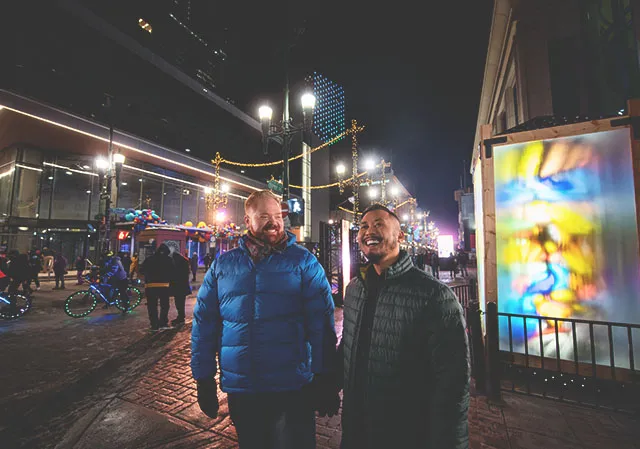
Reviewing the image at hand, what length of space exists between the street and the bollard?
0.24 metres

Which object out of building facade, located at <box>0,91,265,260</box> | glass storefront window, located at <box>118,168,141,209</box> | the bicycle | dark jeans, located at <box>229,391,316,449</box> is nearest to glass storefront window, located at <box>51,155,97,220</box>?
building facade, located at <box>0,91,265,260</box>

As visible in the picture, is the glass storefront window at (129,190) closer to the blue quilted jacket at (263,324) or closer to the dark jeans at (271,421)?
the blue quilted jacket at (263,324)

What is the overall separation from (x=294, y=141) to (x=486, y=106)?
49.7 ft

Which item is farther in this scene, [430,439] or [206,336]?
[206,336]

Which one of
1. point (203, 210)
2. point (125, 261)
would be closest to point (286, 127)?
point (125, 261)

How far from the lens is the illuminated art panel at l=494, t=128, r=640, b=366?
162 inches

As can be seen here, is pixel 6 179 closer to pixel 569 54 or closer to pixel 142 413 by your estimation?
pixel 142 413

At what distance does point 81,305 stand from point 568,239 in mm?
14387

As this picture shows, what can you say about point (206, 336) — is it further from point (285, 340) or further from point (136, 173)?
point (136, 173)

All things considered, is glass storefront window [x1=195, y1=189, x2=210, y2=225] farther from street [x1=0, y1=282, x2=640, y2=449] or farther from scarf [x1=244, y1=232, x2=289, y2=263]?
scarf [x1=244, y1=232, x2=289, y2=263]

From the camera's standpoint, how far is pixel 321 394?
2.02 metres

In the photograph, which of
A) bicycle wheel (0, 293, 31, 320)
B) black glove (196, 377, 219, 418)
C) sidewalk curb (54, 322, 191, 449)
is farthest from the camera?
bicycle wheel (0, 293, 31, 320)

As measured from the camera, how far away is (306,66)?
18.8m

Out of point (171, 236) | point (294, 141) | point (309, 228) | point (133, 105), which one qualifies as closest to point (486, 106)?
point (294, 141)
